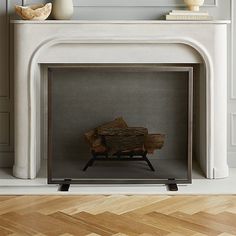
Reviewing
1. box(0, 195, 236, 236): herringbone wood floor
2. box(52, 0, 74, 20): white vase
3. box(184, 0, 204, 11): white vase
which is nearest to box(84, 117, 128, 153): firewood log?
box(0, 195, 236, 236): herringbone wood floor

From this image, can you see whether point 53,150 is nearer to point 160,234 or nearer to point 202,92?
Result: point 202,92

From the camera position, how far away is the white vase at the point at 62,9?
390cm

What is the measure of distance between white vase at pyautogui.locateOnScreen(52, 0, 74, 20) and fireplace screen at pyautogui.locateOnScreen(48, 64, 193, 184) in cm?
35

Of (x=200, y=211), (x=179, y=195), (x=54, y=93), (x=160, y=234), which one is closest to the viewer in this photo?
(x=160, y=234)

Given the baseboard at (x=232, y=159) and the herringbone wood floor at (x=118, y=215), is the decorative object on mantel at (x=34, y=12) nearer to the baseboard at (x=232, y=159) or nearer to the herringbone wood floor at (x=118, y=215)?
the herringbone wood floor at (x=118, y=215)

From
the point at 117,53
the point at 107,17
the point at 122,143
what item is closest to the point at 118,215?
the point at 122,143

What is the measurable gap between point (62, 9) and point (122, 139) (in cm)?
90

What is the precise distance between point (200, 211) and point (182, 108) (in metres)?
0.80

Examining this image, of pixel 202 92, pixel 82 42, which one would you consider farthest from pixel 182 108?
pixel 82 42

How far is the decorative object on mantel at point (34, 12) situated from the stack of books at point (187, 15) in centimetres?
74

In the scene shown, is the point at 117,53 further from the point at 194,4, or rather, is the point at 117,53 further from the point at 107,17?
the point at 194,4

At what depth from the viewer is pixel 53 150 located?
388cm

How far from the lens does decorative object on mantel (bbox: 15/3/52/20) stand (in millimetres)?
3791

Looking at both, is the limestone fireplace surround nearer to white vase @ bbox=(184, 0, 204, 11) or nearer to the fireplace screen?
the fireplace screen
